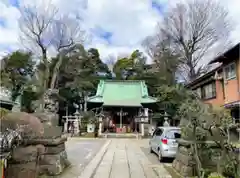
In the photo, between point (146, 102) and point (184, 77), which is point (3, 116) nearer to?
point (146, 102)

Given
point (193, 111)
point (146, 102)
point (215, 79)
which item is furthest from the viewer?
point (146, 102)

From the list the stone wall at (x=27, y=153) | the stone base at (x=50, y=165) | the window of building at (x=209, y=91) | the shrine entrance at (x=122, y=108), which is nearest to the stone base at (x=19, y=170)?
the stone wall at (x=27, y=153)

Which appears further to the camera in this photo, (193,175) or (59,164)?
(59,164)

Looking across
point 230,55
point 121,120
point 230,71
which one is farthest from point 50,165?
point 121,120

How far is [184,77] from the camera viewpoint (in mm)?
33375

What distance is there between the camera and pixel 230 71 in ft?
56.1

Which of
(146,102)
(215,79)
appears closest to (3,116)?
(215,79)

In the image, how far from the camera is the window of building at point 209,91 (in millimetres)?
21109

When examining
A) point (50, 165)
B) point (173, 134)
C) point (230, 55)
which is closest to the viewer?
point (50, 165)

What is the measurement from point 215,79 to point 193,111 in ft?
48.9

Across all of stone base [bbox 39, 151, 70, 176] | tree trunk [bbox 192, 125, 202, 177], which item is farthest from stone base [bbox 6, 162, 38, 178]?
tree trunk [bbox 192, 125, 202, 177]

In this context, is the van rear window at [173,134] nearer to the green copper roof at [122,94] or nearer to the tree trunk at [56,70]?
the green copper roof at [122,94]

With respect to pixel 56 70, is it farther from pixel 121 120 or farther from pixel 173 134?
pixel 173 134

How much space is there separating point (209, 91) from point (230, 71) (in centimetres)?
527
